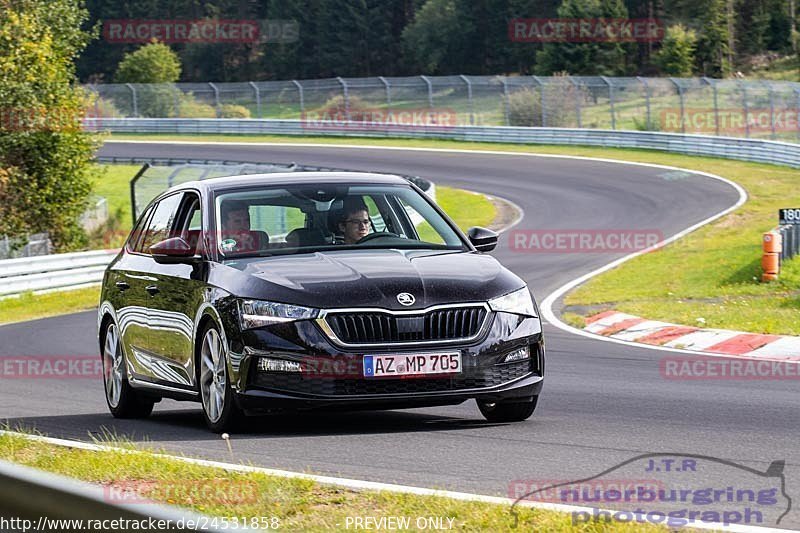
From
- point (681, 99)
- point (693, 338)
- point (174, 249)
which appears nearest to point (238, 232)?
point (174, 249)

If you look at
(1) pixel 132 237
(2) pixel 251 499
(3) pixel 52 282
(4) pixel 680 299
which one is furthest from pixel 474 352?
(3) pixel 52 282

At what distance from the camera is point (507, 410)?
8.62 meters

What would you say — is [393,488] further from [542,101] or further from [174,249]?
[542,101]

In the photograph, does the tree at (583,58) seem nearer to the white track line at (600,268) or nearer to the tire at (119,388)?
the white track line at (600,268)

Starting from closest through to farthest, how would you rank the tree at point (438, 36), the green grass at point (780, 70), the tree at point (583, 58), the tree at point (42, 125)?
1. the tree at point (42, 125)
2. the green grass at point (780, 70)
3. the tree at point (583, 58)
4. the tree at point (438, 36)

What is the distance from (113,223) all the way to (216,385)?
34.8m

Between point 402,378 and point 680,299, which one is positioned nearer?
point 402,378

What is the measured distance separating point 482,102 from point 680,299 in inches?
1589

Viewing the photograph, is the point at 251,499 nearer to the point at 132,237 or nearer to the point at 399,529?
the point at 399,529

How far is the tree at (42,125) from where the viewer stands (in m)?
35.8

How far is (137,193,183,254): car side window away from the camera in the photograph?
9734mm

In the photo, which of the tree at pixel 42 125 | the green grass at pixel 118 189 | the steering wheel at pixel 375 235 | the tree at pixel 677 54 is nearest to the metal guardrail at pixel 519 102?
the green grass at pixel 118 189

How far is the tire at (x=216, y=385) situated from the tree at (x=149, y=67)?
80.7 metres

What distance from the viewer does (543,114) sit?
55.7 m
